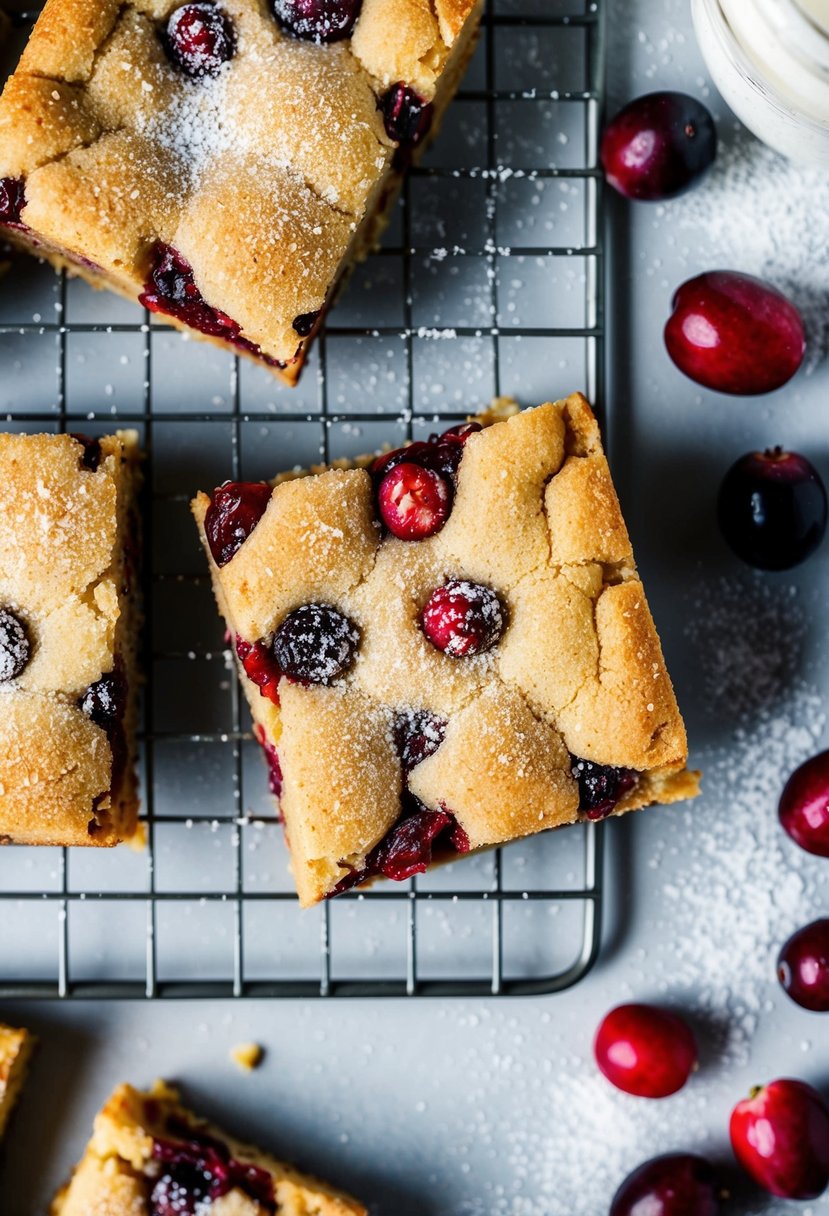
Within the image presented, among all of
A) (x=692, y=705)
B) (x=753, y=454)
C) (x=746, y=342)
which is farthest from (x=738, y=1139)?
(x=746, y=342)

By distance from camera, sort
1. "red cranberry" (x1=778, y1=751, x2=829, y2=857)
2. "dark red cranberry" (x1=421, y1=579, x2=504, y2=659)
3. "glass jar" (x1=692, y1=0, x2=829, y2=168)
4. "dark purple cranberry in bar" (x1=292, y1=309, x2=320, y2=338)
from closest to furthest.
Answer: "glass jar" (x1=692, y1=0, x2=829, y2=168) < "dark red cranberry" (x1=421, y1=579, x2=504, y2=659) < "dark purple cranberry in bar" (x1=292, y1=309, x2=320, y2=338) < "red cranberry" (x1=778, y1=751, x2=829, y2=857)

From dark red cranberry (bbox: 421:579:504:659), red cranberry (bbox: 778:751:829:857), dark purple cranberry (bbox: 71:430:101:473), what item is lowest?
red cranberry (bbox: 778:751:829:857)

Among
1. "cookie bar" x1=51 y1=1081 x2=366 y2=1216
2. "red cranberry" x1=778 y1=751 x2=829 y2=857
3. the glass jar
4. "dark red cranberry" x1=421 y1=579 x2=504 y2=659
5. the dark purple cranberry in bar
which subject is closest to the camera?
the glass jar

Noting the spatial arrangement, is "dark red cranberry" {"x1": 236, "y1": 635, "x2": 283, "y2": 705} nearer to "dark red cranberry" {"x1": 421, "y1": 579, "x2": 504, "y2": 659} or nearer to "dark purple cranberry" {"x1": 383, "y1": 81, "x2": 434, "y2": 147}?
"dark red cranberry" {"x1": 421, "y1": 579, "x2": 504, "y2": 659}

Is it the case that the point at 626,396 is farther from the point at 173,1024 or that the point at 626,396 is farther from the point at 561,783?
the point at 173,1024

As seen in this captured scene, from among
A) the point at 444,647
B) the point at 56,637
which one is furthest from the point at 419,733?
the point at 56,637

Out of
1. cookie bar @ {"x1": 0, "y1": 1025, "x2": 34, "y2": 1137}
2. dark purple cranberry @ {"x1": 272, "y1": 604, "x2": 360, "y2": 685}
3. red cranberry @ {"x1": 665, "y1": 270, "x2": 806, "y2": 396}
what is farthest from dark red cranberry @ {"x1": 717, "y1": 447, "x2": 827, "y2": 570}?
cookie bar @ {"x1": 0, "y1": 1025, "x2": 34, "y2": 1137}

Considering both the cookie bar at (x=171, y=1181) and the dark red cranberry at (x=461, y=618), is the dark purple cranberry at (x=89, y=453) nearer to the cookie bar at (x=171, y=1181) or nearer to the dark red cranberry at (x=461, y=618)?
the dark red cranberry at (x=461, y=618)
